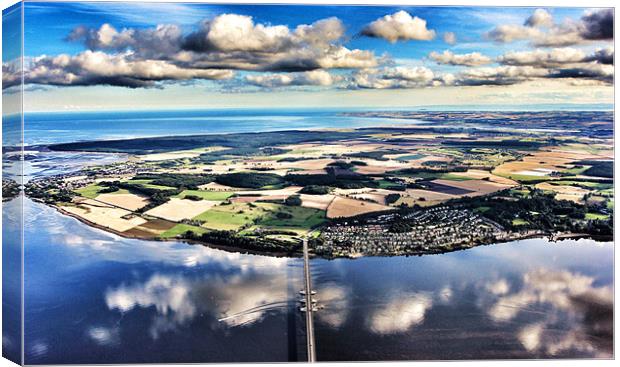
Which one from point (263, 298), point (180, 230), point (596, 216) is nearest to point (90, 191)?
point (180, 230)

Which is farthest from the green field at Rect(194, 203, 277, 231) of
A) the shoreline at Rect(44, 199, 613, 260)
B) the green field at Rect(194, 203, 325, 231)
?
the shoreline at Rect(44, 199, 613, 260)

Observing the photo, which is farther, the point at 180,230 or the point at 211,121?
the point at 211,121

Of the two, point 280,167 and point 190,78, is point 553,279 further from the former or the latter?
point 190,78

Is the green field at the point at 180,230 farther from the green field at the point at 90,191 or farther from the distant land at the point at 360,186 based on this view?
the green field at the point at 90,191

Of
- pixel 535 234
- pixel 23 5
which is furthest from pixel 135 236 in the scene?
pixel 535 234

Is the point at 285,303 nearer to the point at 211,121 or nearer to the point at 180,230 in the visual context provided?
the point at 180,230

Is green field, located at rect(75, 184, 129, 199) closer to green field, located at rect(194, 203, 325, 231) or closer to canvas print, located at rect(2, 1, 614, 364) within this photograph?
canvas print, located at rect(2, 1, 614, 364)
